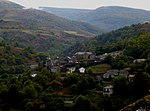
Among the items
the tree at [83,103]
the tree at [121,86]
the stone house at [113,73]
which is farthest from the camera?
the stone house at [113,73]

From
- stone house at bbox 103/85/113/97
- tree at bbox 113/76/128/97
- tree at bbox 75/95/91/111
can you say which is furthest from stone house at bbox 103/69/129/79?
tree at bbox 75/95/91/111

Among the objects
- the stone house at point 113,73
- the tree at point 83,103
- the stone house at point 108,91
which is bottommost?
the tree at point 83,103

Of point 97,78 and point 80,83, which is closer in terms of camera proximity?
point 80,83

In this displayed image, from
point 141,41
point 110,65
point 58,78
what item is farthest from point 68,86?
point 141,41

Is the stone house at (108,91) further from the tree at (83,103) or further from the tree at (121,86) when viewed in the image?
the tree at (83,103)

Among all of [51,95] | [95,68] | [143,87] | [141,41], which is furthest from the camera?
[141,41]

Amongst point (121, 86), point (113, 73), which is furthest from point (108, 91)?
point (113, 73)

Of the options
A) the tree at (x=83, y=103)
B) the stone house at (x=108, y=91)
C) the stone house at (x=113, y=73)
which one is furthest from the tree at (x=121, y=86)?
the stone house at (x=113, y=73)

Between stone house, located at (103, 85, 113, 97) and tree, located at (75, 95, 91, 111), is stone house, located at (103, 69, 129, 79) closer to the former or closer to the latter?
stone house, located at (103, 85, 113, 97)

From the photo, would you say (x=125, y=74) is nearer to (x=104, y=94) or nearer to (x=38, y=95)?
(x=104, y=94)

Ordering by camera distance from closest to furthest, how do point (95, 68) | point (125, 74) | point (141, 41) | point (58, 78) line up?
point (125, 74) → point (58, 78) → point (95, 68) → point (141, 41)

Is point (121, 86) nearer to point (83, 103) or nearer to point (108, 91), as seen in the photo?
point (108, 91)
